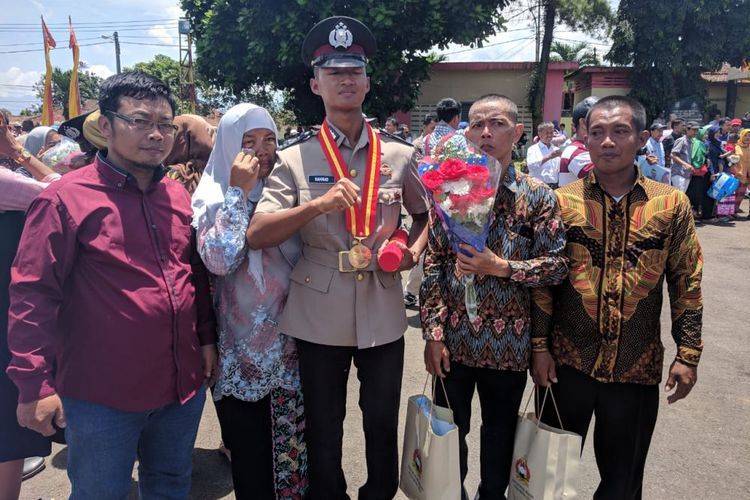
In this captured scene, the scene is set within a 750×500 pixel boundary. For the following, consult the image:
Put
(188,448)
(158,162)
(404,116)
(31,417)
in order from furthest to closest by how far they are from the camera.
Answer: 1. (404,116)
2. (188,448)
3. (158,162)
4. (31,417)

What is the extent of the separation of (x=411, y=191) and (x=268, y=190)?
67 cm

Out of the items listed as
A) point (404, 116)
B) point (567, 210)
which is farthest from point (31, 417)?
point (404, 116)

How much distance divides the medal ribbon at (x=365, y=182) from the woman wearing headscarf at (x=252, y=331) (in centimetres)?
32

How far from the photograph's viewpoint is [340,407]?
234 centimetres

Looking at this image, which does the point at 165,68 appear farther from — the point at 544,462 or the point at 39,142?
the point at 544,462

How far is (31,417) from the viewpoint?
1803 mm

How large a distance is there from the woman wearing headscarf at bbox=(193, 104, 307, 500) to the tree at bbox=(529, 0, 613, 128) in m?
21.5

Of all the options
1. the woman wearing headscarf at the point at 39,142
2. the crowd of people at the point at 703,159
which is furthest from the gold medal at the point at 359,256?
the crowd of people at the point at 703,159

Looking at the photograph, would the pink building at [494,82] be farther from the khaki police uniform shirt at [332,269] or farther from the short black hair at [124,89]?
the short black hair at [124,89]

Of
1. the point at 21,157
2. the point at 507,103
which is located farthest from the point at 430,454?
the point at 21,157

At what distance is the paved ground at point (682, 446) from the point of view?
291 cm

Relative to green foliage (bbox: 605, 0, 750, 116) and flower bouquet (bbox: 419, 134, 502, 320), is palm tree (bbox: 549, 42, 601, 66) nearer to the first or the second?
green foliage (bbox: 605, 0, 750, 116)

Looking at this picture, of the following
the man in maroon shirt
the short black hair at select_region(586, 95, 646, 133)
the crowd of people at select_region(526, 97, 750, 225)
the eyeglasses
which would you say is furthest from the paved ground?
the crowd of people at select_region(526, 97, 750, 225)

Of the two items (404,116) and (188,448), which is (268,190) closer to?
(188,448)
